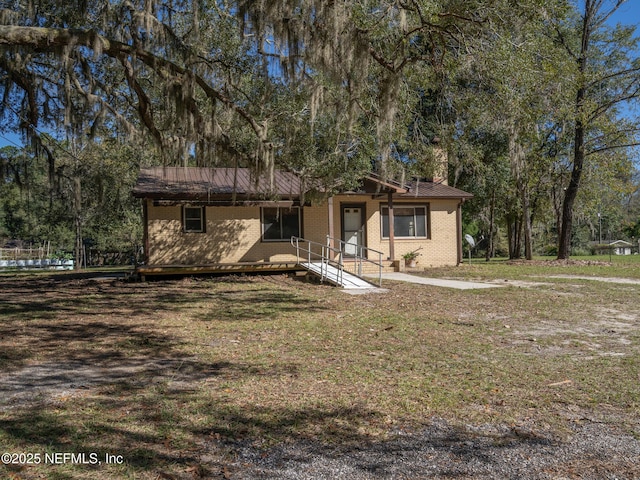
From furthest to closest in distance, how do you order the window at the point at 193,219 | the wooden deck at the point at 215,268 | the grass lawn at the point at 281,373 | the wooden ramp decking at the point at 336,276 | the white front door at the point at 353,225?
the white front door at the point at 353,225
the window at the point at 193,219
the wooden deck at the point at 215,268
the wooden ramp decking at the point at 336,276
the grass lawn at the point at 281,373

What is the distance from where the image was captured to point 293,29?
335 inches

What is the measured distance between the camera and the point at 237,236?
17281 mm

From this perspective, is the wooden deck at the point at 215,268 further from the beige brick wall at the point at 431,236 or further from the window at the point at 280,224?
the beige brick wall at the point at 431,236

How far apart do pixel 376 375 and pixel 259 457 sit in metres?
2.25

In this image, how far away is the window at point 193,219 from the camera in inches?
660

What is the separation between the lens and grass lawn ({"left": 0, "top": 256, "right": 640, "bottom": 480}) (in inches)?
144

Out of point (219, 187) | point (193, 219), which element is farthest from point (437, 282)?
point (193, 219)

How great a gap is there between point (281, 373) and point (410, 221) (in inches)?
594

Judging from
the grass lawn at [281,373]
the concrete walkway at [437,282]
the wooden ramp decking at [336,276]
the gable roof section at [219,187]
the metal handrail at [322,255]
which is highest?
the gable roof section at [219,187]

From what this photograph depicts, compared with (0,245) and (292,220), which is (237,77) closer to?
(292,220)

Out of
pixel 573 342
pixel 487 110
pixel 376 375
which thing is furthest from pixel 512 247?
pixel 376 375

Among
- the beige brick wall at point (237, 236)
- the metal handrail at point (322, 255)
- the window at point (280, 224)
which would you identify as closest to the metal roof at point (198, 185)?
the beige brick wall at point (237, 236)

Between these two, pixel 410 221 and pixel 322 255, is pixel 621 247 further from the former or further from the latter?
pixel 322 255

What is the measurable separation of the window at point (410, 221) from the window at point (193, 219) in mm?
A: 6930
